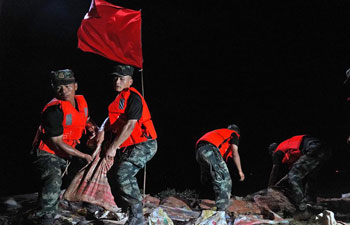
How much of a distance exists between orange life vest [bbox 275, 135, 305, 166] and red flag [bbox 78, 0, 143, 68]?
3.68m

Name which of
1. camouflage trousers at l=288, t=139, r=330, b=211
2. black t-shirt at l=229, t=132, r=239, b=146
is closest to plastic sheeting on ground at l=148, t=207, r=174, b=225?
black t-shirt at l=229, t=132, r=239, b=146

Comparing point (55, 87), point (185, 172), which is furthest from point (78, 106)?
point (185, 172)

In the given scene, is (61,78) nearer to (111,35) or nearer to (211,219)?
(111,35)

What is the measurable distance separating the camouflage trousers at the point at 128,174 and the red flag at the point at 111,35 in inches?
66.3

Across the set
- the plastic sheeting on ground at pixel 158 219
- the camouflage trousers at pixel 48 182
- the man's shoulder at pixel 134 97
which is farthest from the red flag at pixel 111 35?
the plastic sheeting on ground at pixel 158 219

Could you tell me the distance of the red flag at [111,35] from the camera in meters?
5.20

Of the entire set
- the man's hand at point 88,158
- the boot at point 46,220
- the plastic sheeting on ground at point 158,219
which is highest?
the man's hand at point 88,158

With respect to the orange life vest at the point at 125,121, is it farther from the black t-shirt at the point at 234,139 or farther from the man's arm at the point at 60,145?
the black t-shirt at the point at 234,139

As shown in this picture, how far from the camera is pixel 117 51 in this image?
5.25m

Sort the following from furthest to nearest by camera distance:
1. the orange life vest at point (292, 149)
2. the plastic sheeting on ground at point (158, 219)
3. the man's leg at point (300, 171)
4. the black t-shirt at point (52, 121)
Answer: the orange life vest at point (292, 149)
the man's leg at point (300, 171)
the plastic sheeting on ground at point (158, 219)
the black t-shirt at point (52, 121)

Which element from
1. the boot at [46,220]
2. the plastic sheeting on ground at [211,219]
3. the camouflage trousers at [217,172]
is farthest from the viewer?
the camouflage trousers at [217,172]

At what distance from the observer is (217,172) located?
215 inches

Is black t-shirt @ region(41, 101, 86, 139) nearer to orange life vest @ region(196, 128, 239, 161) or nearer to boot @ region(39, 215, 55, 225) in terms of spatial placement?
boot @ region(39, 215, 55, 225)

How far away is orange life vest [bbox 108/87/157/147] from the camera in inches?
160
